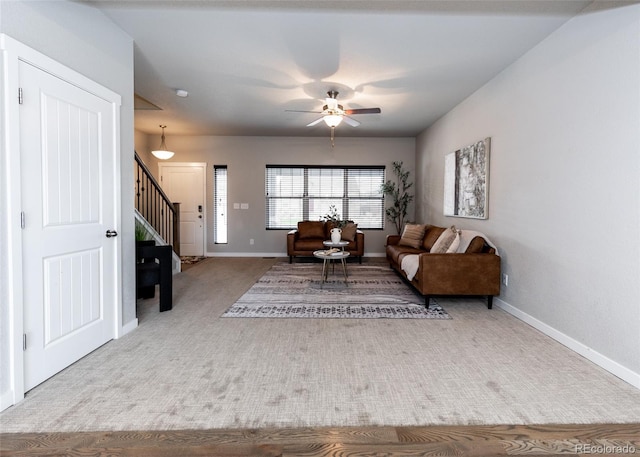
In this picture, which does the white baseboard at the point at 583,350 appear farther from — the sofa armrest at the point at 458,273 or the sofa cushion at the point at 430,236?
Result: the sofa cushion at the point at 430,236

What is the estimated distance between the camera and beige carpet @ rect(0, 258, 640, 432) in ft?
5.77

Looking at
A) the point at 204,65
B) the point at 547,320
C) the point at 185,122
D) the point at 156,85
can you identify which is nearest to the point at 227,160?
the point at 185,122

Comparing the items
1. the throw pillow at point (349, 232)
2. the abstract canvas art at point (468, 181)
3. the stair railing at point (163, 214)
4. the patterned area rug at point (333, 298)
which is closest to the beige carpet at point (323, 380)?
the patterned area rug at point (333, 298)

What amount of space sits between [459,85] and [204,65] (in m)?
3.14

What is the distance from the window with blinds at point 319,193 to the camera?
24.3ft

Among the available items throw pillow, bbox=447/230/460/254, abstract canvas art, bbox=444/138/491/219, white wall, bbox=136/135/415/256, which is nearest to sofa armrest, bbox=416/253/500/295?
throw pillow, bbox=447/230/460/254

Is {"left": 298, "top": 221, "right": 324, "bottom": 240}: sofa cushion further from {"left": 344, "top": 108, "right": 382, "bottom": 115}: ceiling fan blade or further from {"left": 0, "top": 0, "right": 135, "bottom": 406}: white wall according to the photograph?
{"left": 0, "top": 0, "right": 135, "bottom": 406}: white wall

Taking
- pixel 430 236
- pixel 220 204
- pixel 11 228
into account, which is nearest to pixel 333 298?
pixel 430 236

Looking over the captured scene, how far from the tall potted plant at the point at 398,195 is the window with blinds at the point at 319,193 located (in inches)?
7.9

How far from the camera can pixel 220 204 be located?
24.5 ft

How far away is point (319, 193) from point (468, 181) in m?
3.55

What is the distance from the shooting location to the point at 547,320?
2.97 m

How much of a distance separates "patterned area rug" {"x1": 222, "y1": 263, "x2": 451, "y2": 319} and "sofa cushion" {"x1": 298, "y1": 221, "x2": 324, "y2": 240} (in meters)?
1.33

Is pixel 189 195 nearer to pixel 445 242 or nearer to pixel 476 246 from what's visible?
pixel 445 242
